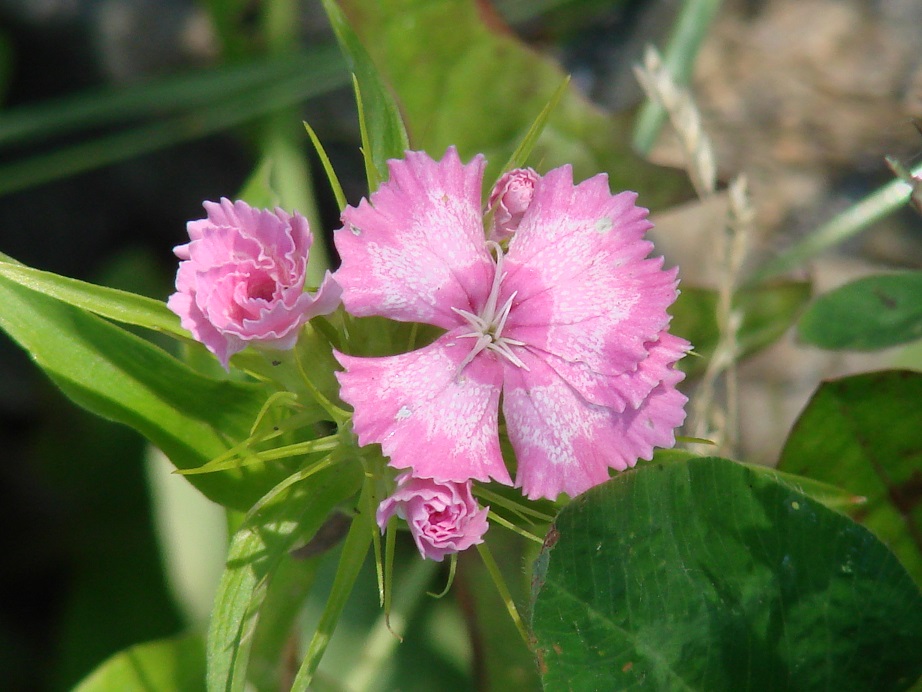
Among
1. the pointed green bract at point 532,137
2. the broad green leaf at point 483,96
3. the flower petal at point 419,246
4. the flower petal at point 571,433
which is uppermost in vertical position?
the broad green leaf at point 483,96

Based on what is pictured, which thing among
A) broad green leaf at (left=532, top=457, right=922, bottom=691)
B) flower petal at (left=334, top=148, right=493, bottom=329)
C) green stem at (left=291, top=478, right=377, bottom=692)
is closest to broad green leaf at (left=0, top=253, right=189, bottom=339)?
flower petal at (left=334, top=148, right=493, bottom=329)

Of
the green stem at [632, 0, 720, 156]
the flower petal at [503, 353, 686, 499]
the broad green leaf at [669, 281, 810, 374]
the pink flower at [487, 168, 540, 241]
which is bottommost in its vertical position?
the flower petal at [503, 353, 686, 499]

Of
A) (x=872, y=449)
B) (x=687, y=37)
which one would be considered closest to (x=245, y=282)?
(x=872, y=449)

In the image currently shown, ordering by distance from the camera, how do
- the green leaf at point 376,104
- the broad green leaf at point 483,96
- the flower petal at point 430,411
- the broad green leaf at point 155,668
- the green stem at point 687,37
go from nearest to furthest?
the flower petal at point 430,411 < the green leaf at point 376,104 < the broad green leaf at point 155,668 < the broad green leaf at point 483,96 < the green stem at point 687,37

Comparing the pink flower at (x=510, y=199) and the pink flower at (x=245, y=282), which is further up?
the pink flower at (x=510, y=199)

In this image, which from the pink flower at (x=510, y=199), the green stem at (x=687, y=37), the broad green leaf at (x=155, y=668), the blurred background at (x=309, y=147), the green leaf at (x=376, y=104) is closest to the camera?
the pink flower at (x=510, y=199)

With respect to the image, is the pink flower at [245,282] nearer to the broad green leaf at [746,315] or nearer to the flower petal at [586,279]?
the flower petal at [586,279]

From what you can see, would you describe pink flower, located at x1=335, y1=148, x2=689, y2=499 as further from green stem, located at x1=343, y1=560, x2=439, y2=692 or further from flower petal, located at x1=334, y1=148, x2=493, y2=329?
green stem, located at x1=343, y1=560, x2=439, y2=692

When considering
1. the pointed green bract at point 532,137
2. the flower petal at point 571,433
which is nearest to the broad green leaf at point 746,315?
the pointed green bract at point 532,137

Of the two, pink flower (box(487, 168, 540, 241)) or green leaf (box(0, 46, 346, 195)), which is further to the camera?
green leaf (box(0, 46, 346, 195))
